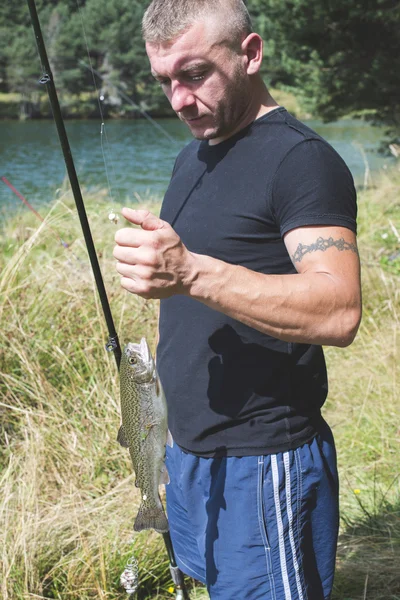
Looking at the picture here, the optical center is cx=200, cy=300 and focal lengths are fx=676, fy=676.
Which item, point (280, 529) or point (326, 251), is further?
point (280, 529)

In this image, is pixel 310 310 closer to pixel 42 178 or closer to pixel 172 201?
pixel 172 201

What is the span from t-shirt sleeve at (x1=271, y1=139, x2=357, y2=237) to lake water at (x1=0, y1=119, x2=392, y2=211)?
8029 mm

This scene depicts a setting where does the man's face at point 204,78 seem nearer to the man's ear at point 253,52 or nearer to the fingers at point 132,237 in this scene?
the man's ear at point 253,52

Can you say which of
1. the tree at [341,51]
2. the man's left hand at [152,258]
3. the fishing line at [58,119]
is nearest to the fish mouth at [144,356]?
the man's left hand at [152,258]

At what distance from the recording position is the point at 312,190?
164 centimetres

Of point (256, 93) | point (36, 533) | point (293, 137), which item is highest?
point (256, 93)

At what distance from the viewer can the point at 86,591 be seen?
2908mm

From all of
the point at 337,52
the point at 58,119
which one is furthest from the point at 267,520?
the point at 337,52

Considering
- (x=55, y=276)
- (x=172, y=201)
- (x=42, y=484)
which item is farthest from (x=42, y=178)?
(x=172, y=201)

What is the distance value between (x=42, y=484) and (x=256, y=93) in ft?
7.99

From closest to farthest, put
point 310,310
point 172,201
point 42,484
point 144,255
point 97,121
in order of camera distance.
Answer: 1. point 144,255
2. point 310,310
3. point 172,201
4. point 42,484
5. point 97,121

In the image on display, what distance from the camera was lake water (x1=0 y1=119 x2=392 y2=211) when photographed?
13650 millimetres

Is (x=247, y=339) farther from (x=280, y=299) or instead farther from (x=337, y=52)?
(x=337, y=52)

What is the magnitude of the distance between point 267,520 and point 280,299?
72 cm
